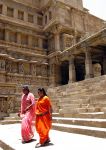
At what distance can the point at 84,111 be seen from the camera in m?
10.2

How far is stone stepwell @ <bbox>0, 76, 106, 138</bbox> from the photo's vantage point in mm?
7022

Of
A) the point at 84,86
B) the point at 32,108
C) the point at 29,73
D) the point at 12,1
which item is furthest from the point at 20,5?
the point at 32,108

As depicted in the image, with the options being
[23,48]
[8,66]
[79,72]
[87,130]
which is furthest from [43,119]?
[79,72]

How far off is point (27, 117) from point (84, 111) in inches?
175

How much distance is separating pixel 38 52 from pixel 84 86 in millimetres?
10137

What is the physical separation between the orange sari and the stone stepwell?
156 centimetres

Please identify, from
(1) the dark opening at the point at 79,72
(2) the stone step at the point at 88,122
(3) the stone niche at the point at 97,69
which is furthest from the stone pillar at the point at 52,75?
(2) the stone step at the point at 88,122

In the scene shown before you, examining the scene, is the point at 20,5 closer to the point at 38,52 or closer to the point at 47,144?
the point at 38,52

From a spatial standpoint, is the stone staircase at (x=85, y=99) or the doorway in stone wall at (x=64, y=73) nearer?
the stone staircase at (x=85, y=99)

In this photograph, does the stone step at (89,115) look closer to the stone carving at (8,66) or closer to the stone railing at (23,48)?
the stone carving at (8,66)

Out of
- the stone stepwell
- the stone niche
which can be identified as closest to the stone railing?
the stone stepwell

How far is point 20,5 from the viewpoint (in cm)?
2442

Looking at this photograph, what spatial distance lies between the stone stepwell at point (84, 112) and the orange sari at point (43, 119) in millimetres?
1561

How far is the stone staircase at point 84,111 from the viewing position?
6999mm
